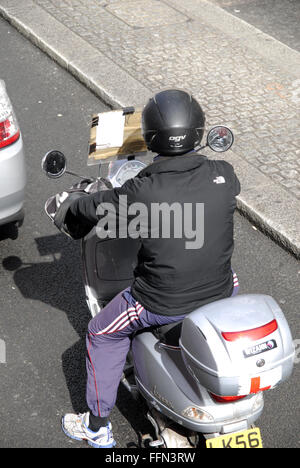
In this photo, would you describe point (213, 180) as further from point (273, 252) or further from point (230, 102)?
point (230, 102)

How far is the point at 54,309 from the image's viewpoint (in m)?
5.08

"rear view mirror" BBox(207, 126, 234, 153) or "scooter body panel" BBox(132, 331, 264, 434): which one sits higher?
"rear view mirror" BBox(207, 126, 234, 153)

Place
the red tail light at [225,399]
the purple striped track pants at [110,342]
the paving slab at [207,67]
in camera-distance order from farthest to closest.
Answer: the paving slab at [207,67] → the purple striped track pants at [110,342] → the red tail light at [225,399]

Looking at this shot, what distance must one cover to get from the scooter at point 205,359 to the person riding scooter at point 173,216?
0.15 metres

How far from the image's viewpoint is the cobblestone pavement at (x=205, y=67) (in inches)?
275

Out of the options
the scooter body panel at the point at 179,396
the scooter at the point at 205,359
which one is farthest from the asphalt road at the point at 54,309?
the scooter body panel at the point at 179,396

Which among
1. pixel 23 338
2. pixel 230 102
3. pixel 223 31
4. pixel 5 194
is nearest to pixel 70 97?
pixel 230 102

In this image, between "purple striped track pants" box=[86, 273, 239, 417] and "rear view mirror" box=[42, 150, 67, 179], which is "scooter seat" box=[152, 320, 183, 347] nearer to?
"purple striped track pants" box=[86, 273, 239, 417]

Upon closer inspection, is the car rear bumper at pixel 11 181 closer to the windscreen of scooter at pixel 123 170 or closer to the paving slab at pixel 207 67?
the windscreen of scooter at pixel 123 170

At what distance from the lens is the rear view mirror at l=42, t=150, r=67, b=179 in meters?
3.62

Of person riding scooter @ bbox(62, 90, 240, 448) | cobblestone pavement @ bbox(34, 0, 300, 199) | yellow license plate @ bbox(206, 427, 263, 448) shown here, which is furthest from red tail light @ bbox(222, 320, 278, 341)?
cobblestone pavement @ bbox(34, 0, 300, 199)

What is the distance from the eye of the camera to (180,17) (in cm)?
966

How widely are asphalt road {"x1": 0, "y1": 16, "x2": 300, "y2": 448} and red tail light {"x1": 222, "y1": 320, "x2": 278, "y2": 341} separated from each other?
4.07 ft

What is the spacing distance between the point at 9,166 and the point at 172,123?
197 cm
